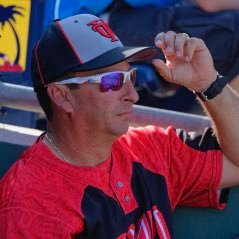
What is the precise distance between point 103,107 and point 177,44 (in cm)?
33

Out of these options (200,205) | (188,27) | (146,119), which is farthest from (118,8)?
(200,205)

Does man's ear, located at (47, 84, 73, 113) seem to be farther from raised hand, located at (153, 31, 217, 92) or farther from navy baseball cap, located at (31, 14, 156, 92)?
raised hand, located at (153, 31, 217, 92)

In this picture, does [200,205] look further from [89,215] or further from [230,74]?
[230,74]

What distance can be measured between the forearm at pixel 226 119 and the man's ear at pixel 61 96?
515 millimetres

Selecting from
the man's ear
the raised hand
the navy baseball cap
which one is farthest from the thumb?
the man's ear

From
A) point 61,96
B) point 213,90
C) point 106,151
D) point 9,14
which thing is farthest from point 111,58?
A: point 9,14

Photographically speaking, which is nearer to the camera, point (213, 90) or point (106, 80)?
point (106, 80)

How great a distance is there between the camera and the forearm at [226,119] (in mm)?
2297

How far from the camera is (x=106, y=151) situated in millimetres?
2168

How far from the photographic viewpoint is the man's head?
206 centimetres

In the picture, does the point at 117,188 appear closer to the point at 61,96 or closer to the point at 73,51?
the point at 61,96

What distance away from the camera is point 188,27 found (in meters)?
3.41

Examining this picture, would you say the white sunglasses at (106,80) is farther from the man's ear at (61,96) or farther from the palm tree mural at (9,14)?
the palm tree mural at (9,14)

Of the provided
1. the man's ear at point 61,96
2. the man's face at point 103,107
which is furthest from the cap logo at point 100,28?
the man's ear at point 61,96
